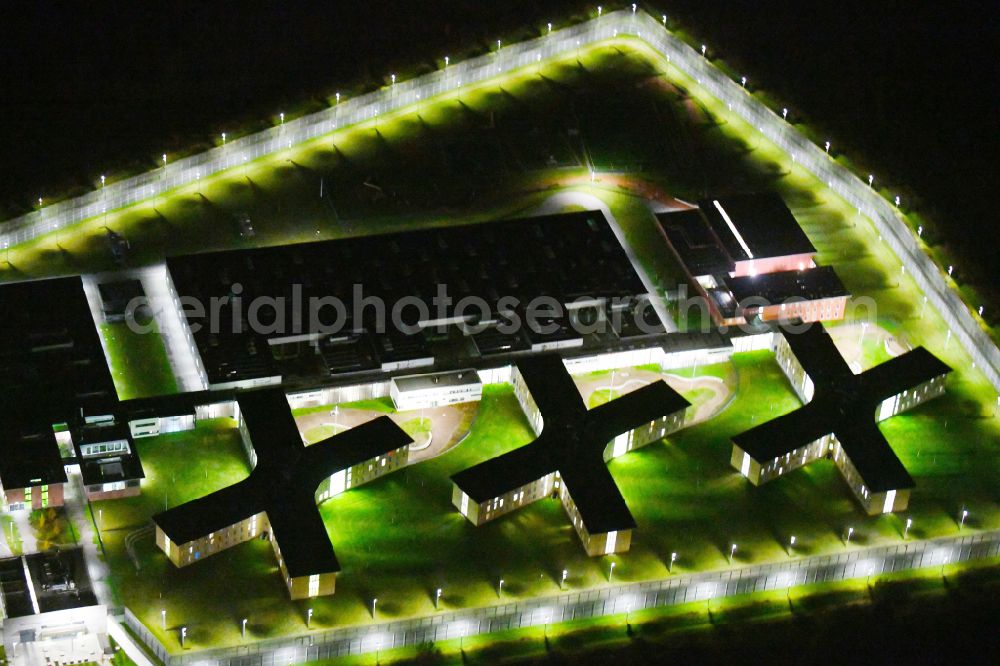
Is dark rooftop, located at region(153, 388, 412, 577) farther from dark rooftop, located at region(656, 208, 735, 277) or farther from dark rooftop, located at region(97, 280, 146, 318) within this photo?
dark rooftop, located at region(656, 208, 735, 277)

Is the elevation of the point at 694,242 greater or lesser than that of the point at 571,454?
greater

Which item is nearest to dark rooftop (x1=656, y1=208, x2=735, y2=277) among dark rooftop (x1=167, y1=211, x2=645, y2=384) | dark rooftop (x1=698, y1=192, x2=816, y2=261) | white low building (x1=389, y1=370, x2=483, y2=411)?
dark rooftop (x1=698, y1=192, x2=816, y2=261)

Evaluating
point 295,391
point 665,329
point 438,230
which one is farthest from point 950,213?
point 295,391

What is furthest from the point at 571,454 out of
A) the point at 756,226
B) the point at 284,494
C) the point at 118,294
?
the point at 118,294

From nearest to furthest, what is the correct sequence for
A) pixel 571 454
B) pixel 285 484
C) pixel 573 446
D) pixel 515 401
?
pixel 285 484
pixel 571 454
pixel 573 446
pixel 515 401

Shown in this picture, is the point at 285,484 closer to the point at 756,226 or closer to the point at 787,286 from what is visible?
the point at 787,286

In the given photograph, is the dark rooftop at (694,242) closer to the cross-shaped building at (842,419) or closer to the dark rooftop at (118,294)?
the cross-shaped building at (842,419)

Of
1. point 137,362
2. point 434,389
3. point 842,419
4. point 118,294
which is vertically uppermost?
point 118,294
